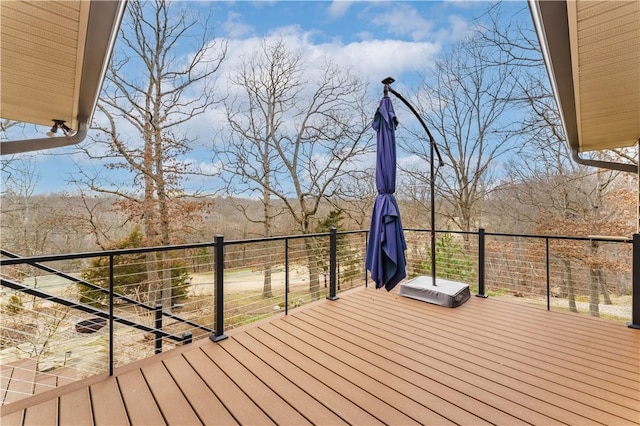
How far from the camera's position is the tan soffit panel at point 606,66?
1.85m

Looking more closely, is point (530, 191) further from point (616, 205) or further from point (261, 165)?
point (261, 165)

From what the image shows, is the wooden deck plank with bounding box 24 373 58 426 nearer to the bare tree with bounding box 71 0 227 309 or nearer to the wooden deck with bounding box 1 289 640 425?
the wooden deck with bounding box 1 289 640 425

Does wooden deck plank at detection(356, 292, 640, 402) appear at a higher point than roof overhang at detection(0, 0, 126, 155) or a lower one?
lower

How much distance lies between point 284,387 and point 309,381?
0.18m

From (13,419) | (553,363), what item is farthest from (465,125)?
(13,419)

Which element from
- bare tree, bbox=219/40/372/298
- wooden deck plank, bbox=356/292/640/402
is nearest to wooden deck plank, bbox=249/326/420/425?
wooden deck plank, bbox=356/292/640/402

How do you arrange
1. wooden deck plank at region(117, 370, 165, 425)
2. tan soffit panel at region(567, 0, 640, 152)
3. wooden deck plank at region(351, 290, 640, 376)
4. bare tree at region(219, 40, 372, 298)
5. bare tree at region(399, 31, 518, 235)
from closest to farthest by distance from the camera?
wooden deck plank at region(117, 370, 165, 425)
tan soffit panel at region(567, 0, 640, 152)
wooden deck plank at region(351, 290, 640, 376)
bare tree at region(399, 31, 518, 235)
bare tree at region(219, 40, 372, 298)

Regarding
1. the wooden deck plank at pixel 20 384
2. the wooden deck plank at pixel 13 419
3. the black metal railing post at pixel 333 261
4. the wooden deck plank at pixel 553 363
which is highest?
the black metal railing post at pixel 333 261

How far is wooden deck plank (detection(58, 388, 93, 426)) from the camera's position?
170 centimetres

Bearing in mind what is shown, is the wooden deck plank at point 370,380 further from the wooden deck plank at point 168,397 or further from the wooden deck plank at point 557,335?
the wooden deck plank at point 557,335

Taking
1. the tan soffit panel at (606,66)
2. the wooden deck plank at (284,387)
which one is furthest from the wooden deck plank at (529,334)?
the tan soffit panel at (606,66)

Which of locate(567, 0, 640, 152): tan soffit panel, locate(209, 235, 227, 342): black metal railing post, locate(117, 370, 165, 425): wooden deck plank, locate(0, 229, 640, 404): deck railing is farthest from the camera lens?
locate(0, 229, 640, 404): deck railing

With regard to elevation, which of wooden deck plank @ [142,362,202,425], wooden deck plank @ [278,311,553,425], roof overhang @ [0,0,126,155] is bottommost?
wooden deck plank @ [278,311,553,425]

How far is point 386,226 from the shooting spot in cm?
301
